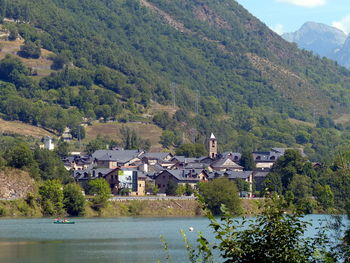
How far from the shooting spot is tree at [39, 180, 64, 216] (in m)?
122

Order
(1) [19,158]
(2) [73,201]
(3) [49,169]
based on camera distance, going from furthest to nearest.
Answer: (3) [49,169] < (1) [19,158] < (2) [73,201]

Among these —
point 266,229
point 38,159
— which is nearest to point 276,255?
point 266,229

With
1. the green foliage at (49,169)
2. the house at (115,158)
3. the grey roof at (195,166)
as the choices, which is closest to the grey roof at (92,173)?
the green foliage at (49,169)

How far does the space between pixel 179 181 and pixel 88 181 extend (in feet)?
60.0

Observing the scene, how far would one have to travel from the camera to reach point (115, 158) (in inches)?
7328

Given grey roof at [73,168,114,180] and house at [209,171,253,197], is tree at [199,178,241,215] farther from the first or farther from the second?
grey roof at [73,168,114,180]

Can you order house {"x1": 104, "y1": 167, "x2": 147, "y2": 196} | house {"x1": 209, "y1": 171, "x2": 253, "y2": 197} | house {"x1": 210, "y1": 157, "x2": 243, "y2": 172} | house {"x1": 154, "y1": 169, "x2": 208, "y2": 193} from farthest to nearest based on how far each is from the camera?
house {"x1": 210, "y1": 157, "x2": 243, "y2": 172} < house {"x1": 209, "y1": 171, "x2": 253, "y2": 197} < house {"x1": 154, "y1": 169, "x2": 208, "y2": 193} < house {"x1": 104, "y1": 167, "x2": 147, "y2": 196}

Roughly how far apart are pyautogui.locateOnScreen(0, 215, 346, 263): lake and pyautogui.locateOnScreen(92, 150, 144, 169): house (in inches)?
2521

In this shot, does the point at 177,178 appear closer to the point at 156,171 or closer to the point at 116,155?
the point at 156,171

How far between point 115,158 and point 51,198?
2478 inches

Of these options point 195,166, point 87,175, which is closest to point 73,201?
point 87,175

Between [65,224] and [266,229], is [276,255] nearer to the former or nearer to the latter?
[266,229]

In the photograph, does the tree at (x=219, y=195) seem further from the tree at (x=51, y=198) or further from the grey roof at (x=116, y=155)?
the grey roof at (x=116, y=155)

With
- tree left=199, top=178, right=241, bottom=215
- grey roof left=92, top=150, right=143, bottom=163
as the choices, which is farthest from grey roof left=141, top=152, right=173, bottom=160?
tree left=199, top=178, right=241, bottom=215
